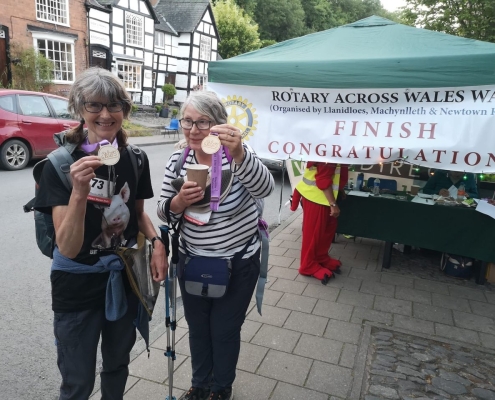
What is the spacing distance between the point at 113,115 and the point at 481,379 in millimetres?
2998

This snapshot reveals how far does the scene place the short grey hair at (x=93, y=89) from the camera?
171 centimetres

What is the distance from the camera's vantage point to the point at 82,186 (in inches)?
59.6

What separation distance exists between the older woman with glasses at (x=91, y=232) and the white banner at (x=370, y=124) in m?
2.36

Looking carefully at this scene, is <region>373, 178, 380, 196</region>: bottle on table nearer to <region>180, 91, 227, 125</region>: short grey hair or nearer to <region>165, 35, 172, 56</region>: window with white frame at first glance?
<region>180, 91, 227, 125</region>: short grey hair

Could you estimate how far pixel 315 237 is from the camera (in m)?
4.46

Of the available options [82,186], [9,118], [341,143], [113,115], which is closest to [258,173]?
[113,115]

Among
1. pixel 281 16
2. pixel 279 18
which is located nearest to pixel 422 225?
pixel 279 18

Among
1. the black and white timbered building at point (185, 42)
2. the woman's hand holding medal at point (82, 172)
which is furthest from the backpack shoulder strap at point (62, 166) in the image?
the black and white timbered building at point (185, 42)

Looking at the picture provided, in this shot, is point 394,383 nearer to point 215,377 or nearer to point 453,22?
point 215,377

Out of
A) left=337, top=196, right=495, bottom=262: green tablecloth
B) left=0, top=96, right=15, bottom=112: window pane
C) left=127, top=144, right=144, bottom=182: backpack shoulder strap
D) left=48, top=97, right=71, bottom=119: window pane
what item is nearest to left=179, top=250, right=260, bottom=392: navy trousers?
left=127, top=144, right=144, bottom=182: backpack shoulder strap

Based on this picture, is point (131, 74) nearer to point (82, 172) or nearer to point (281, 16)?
point (82, 172)

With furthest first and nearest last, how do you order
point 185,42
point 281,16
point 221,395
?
point 281,16, point 185,42, point 221,395

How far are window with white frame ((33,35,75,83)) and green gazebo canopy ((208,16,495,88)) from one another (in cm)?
1728

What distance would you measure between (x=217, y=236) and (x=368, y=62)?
241 cm
